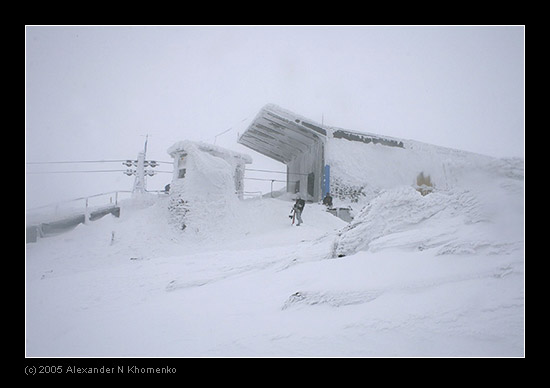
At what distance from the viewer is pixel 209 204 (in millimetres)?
10992

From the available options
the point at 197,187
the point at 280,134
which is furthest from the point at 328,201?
the point at 197,187

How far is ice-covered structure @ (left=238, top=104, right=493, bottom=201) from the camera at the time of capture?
10.8 metres

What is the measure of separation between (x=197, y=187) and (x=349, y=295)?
8.63m

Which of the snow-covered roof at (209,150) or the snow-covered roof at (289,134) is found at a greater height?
the snow-covered roof at (289,134)

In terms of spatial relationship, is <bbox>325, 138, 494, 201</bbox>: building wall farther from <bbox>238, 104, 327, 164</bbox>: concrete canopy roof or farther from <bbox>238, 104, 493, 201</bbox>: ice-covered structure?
<bbox>238, 104, 327, 164</bbox>: concrete canopy roof

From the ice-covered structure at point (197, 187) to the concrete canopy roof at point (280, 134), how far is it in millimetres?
3327

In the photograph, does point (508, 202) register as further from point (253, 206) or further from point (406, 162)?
point (253, 206)

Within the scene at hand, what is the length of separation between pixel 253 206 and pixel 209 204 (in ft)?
6.92

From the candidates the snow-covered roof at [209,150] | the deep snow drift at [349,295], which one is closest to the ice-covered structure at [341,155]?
the snow-covered roof at [209,150]

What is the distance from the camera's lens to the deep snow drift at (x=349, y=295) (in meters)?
2.58

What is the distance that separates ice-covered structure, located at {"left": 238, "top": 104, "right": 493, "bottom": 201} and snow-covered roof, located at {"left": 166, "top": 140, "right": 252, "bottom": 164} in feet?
5.54

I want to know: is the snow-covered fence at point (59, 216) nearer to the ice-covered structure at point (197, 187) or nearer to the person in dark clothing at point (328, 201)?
the ice-covered structure at point (197, 187)

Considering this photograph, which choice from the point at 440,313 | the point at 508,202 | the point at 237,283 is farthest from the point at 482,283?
the point at 237,283

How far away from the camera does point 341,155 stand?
12922 millimetres
